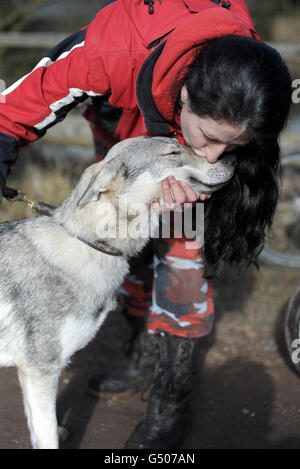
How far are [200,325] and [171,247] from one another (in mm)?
528

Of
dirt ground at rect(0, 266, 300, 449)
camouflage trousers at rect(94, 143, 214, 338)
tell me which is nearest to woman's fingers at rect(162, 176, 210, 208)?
camouflage trousers at rect(94, 143, 214, 338)

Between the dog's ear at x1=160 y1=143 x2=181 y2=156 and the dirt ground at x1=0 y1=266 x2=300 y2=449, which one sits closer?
the dog's ear at x1=160 y1=143 x2=181 y2=156

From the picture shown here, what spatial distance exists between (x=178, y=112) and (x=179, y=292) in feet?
3.60

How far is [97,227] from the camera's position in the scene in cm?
264

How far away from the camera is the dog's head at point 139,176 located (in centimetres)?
257

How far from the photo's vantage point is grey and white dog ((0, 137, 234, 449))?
254 cm

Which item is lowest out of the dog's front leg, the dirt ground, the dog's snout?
the dirt ground

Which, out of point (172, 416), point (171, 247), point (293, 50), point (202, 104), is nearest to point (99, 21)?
point (202, 104)

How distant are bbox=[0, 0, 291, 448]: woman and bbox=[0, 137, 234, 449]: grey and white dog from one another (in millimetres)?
131

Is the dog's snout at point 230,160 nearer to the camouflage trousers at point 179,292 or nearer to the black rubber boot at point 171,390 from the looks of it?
the camouflage trousers at point 179,292

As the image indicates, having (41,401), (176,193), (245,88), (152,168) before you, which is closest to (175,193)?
(176,193)

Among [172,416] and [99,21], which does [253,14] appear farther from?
[172,416]

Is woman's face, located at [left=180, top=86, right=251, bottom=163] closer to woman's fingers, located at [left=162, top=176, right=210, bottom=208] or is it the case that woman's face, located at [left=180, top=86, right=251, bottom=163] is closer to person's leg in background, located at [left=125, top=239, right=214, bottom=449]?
woman's fingers, located at [left=162, top=176, right=210, bottom=208]

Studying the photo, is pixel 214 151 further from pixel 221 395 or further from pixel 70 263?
pixel 221 395
